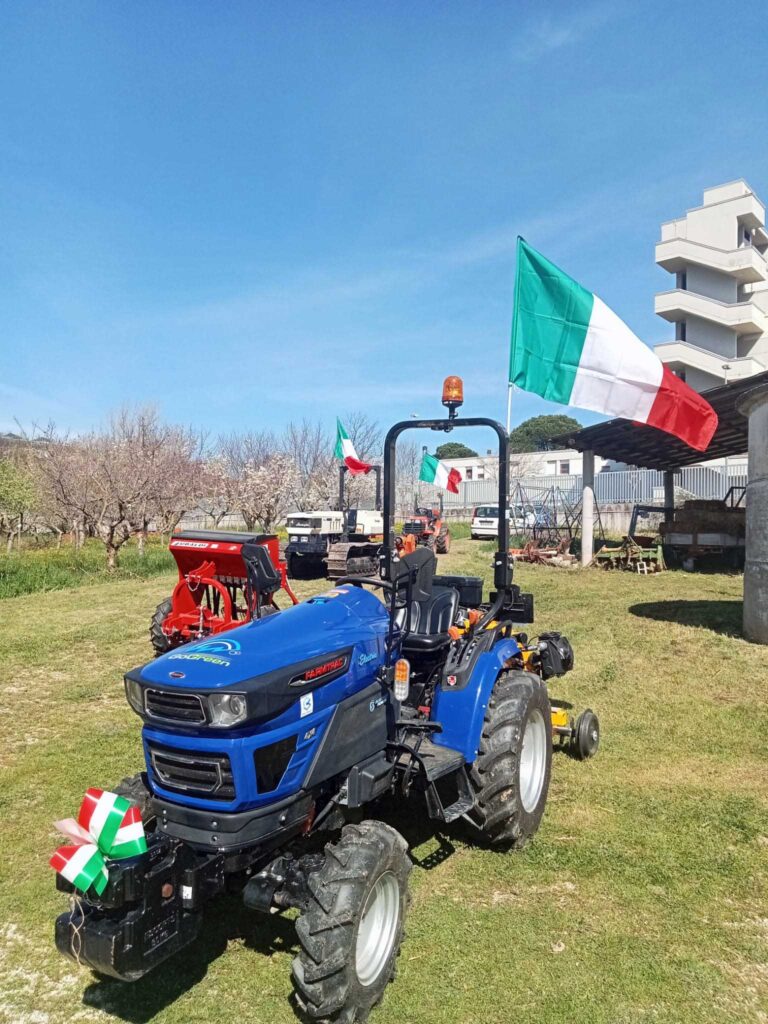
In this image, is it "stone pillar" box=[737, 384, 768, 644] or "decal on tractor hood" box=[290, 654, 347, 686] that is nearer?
"decal on tractor hood" box=[290, 654, 347, 686]

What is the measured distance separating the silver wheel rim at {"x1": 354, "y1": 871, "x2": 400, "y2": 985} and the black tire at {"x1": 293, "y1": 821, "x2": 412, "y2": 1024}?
12 mm

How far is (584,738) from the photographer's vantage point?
567cm

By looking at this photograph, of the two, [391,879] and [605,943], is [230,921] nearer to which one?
[391,879]

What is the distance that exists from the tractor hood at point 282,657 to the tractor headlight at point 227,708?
1.0 inches

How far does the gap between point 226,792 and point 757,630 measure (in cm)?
862

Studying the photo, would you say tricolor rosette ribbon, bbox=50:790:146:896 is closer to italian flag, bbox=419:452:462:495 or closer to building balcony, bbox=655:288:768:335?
italian flag, bbox=419:452:462:495

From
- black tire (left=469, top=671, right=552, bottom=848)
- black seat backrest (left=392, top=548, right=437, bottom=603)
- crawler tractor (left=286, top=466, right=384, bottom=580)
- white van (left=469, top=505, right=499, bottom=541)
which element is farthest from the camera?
white van (left=469, top=505, right=499, bottom=541)

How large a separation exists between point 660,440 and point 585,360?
14016mm

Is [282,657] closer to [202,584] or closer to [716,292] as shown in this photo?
[202,584]

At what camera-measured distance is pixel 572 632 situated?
1073 cm

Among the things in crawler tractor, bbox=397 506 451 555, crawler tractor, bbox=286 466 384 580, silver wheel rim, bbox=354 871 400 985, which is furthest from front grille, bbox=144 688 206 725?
crawler tractor, bbox=397 506 451 555

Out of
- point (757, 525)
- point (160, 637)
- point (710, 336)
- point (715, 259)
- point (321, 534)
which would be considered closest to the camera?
point (160, 637)

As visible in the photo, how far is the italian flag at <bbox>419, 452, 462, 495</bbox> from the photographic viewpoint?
18091 mm

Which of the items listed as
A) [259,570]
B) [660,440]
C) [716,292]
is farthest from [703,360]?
[259,570]
